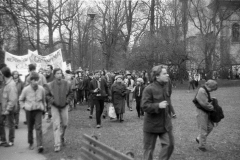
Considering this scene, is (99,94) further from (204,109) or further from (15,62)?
(15,62)

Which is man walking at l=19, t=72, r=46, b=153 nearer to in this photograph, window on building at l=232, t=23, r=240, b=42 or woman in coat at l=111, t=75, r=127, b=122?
woman in coat at l=111, t=75, r=127, b=122

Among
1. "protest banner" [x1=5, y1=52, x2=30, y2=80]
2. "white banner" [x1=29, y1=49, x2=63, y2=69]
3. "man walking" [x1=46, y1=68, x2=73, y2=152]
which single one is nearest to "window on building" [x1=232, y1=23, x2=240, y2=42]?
"white banner" [x1=29, y1=49, x2=63, y2=69]

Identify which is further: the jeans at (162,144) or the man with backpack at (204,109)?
the man with backpack at (204,109)

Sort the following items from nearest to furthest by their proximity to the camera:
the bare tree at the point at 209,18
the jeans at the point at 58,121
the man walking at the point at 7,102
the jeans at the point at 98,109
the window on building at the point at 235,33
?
the jeans at the point at 58,121, the man walking at the point at 7,102, the jeans at the point at 98,109, the bare tree at the point at 209,18, the window on building at the point at 235,33

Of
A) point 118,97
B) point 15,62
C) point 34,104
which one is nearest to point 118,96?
point 118,97

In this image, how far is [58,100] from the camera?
7.67 m

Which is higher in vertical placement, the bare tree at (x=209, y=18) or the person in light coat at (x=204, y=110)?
the bare tree at (x=209, y=18)

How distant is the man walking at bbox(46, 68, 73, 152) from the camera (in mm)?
7633

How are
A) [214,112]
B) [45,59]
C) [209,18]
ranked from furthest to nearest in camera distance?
[209,18]
[45,59]
[214,112]

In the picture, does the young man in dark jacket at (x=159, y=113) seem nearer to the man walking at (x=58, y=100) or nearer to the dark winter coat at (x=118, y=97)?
the man walking at (x=58, y=100)

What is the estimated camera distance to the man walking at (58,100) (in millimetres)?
7633

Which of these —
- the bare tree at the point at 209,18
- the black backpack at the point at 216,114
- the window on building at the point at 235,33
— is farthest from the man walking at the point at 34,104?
the window on building at the point at 235,33

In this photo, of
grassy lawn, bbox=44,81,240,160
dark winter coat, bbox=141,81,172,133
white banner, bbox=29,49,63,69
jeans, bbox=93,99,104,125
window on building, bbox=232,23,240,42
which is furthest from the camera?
window on building, bbox=232,23,240,42

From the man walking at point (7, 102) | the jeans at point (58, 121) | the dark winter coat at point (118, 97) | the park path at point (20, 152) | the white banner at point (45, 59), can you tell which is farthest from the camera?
the white banner at point (45, 59)
